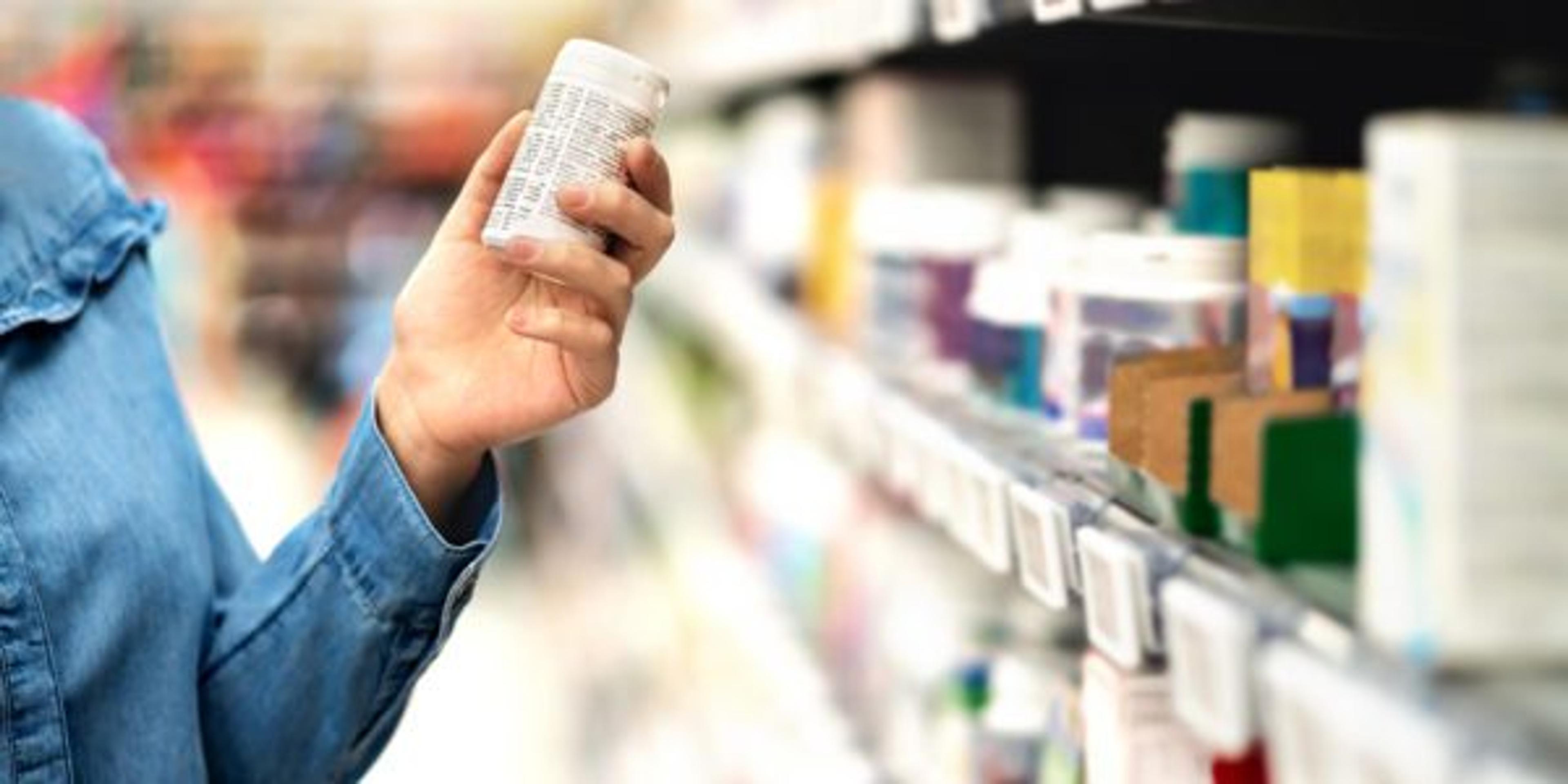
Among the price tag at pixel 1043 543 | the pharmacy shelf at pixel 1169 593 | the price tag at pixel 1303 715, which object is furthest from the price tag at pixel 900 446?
the price tag at pixel 1303 715

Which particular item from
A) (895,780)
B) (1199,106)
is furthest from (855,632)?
(1199,106)

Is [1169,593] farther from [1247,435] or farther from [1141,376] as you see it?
[1141,376]

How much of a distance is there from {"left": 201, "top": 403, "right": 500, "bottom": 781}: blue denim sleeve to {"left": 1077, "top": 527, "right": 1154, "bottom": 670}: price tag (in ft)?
1.61

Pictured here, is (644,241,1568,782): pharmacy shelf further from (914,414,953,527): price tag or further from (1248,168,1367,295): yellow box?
(1248,168,1367,295): yellow box

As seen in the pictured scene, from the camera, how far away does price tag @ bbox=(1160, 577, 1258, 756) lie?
2.81ft

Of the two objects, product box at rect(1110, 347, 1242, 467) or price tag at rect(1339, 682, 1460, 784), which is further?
product box at rect(1110, 347, 1242, 467)

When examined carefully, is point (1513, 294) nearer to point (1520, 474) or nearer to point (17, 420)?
point (1520, 474)

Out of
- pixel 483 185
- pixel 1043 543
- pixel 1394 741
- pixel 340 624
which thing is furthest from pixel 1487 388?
pixel 340 624

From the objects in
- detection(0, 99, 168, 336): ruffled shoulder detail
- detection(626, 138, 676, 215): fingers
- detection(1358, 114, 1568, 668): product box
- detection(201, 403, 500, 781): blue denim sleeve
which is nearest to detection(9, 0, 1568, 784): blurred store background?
detection(1358, 114, 1568, 668): product box

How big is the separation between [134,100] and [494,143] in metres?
5.93

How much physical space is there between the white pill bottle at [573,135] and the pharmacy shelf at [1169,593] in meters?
0.32

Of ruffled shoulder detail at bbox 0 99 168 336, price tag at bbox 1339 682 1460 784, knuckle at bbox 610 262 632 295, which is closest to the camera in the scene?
price tag at bbox 1339 682 1460 784

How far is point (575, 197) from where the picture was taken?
3.92ft

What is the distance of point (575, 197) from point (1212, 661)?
0.49 meters
